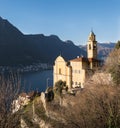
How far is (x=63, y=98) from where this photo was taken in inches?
1271

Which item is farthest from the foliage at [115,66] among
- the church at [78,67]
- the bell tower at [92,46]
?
the bell tower at [92,46]

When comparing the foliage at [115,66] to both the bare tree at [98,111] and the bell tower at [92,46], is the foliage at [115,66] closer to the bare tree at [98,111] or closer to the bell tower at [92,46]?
the bare tree at [98,111]

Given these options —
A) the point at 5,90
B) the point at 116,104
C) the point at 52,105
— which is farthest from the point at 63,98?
the point at 5,90

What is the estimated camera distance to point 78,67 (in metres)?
44.6

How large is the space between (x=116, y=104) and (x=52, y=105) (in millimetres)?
13311

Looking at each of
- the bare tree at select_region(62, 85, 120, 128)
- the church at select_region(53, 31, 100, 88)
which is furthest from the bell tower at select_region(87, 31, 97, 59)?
the bare tree at select_region(62, 85, 120, 128)

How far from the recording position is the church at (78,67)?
43.7 meters

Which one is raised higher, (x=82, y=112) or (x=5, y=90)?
(x=5, y=90)

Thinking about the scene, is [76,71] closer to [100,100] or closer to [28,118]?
[28,118]

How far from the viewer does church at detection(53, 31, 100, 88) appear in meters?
43.7

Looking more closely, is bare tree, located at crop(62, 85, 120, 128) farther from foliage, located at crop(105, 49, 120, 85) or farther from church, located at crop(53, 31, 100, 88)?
church, located at crop(53, 31, 100, 88)

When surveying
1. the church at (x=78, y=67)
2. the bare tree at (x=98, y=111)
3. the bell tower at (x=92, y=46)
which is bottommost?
the bare tree at (x=98, y=111)

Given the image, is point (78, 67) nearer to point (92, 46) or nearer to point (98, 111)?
point (92, 46)

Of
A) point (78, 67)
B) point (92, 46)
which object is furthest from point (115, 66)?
point (92, 46)
